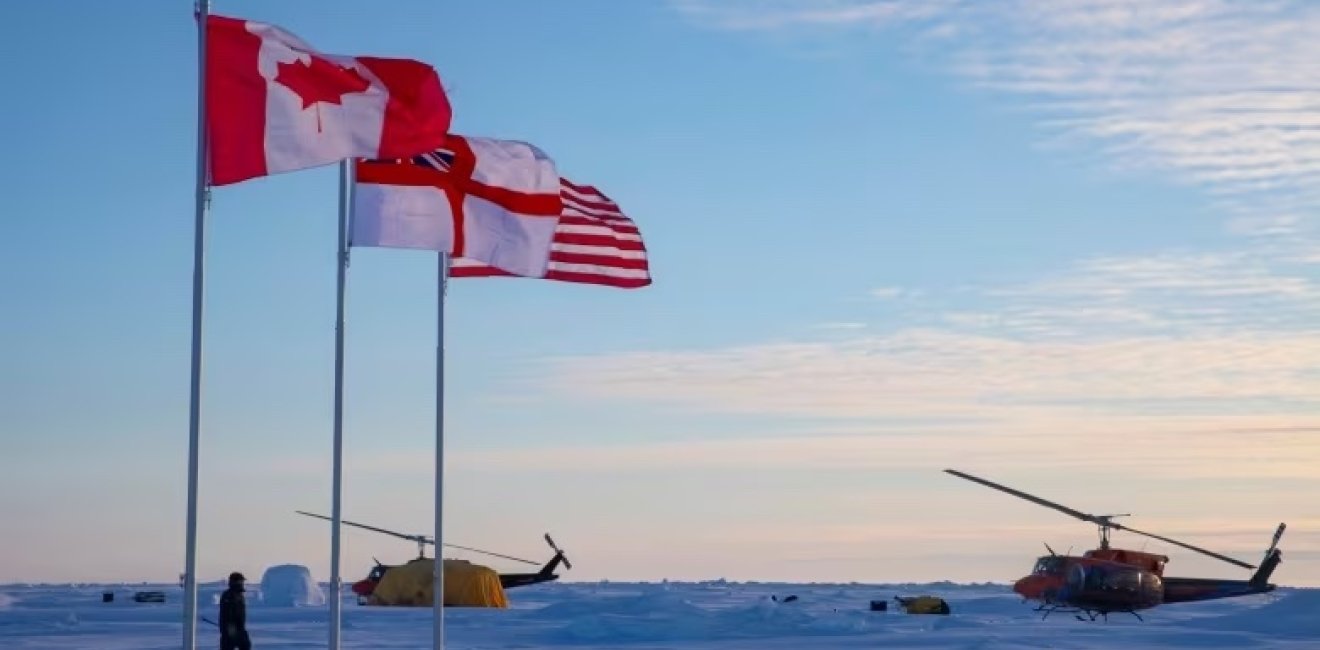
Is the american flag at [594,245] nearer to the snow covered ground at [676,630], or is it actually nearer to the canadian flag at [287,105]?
the canadian flag at [287,105]

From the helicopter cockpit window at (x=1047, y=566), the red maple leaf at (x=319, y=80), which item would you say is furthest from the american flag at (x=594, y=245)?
the helicopter cockpit window at (x=1047, y=566)

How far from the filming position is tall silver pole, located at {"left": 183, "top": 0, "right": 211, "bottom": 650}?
18312 mm

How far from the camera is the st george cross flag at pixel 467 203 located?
23.4m

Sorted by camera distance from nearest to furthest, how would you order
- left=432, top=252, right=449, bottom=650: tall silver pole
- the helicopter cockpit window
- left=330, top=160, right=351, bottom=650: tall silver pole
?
left=330, top=160, right=351, bottom=650: tall silver pole, left=432, top=252, right=449, bottom=650: tall silver pole, the helicopter cockpit window

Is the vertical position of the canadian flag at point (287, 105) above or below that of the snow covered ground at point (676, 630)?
above

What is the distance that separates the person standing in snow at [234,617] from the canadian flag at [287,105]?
7.34 m

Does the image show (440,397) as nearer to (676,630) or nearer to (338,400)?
(338,400)

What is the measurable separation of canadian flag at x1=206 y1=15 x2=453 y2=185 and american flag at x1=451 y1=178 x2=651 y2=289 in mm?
6174

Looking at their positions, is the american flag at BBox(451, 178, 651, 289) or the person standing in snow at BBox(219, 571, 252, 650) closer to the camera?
the person standing in snow at BBox(219, 571, 252, 650)

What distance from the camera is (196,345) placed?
741 inches

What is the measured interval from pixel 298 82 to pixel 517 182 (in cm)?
594

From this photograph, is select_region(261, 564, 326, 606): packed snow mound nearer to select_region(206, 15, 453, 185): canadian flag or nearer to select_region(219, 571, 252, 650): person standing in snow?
select_region(219, 571, 252, 650): person standing in snow

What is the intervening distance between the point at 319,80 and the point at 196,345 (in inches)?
117

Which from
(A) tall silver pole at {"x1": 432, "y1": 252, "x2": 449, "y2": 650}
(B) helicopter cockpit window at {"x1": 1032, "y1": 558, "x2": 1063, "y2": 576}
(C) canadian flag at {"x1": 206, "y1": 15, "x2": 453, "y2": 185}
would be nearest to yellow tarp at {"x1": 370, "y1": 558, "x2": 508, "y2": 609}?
(B) helicopter cockpit window at {"x1": 1032, "y1": 558, "x2": 1063, "y2": 576}
